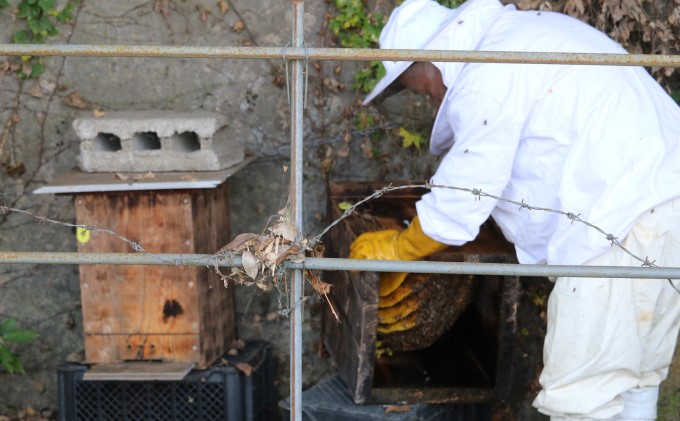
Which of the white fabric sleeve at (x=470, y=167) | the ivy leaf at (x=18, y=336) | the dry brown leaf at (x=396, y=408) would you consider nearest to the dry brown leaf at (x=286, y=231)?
the white fabric sleeve at (x=470, y=167)

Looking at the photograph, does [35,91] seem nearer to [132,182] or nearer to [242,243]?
[132,182]

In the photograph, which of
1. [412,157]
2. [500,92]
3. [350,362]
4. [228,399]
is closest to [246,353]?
[228,399]

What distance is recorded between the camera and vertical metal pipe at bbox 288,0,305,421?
188 cm

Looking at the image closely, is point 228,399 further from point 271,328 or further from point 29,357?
point 29,357

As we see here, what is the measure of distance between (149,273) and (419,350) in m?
1.06

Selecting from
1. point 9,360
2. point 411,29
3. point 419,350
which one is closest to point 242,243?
point 411,29

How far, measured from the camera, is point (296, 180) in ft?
6.33

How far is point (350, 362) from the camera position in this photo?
10.2 ft

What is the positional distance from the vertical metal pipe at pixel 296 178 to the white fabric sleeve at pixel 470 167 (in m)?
0.80

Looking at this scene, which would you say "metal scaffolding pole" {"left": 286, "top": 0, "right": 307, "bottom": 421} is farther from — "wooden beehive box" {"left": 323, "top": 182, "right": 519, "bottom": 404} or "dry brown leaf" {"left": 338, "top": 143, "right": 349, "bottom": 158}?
"dry brown leaf" {"left": 338, "top": 143, "right": 349, "bottom": 158}

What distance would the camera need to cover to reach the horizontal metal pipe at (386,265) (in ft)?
6.25

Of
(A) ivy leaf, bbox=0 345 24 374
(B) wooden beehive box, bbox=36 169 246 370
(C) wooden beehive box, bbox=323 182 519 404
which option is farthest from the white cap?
(A) ivy leaf, bbox=0 345 24 374

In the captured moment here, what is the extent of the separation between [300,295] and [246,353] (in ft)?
6.12

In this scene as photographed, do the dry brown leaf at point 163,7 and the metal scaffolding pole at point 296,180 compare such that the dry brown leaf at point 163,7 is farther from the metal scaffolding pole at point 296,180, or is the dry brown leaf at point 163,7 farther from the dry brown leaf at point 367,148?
the metal scaffolding pole at point 296,180
